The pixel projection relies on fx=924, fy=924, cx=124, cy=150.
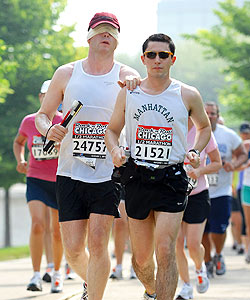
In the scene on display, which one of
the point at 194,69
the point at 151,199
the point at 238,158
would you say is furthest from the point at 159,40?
the point at 194,69

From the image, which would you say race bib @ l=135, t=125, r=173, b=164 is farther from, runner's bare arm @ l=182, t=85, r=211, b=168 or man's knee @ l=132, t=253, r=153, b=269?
man's knee @ l=132, t=253, r=153, b=269

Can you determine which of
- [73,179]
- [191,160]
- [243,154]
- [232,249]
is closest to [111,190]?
[73,179]

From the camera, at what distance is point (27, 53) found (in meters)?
25.4

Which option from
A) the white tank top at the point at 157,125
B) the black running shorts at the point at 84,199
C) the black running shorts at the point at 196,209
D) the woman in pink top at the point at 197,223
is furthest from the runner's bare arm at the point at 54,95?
the black running shorts at the point at 196,209

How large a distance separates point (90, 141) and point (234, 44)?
18864mm

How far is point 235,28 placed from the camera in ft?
85.9

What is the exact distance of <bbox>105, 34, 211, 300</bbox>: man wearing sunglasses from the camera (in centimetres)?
723

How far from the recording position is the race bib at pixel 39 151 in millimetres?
10672

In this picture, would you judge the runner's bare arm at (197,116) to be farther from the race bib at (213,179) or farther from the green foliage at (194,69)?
the green foliage at (194,69)

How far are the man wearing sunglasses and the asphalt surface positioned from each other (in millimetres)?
2186

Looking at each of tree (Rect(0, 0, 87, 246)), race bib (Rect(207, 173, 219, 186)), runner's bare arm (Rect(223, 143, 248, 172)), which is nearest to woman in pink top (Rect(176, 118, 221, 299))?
race bib (Rect(207, 173, 219, 186))

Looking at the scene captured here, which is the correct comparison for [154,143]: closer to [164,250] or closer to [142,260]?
[164,250]

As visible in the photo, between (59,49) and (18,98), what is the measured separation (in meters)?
1.85

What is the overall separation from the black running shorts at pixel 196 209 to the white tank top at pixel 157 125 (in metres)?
3.10
